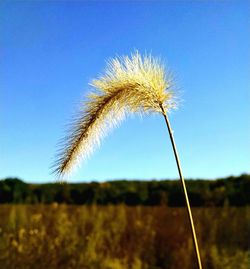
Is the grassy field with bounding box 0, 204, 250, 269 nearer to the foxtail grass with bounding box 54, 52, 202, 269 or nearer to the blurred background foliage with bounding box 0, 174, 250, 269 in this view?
the blurred background foliage with bounding box 0, 174, 250, 269

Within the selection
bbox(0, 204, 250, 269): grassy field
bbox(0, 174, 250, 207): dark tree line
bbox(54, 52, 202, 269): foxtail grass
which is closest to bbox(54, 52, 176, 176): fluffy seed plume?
bbox(54, 52, 202, 269): foxtail grass

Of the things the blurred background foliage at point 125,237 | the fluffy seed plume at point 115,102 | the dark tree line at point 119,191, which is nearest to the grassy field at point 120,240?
the blurred background foliage at point 125,237

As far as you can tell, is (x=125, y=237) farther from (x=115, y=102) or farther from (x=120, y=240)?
(x=115, y=102)

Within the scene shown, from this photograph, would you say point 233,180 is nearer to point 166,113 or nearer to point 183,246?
point 183,246

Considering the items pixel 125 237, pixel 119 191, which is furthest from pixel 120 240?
pixel 119 191

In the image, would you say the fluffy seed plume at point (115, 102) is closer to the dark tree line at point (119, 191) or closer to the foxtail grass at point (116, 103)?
the foxtail grass at point (116, 103)

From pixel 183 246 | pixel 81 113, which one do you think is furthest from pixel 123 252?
pixel 81 113
